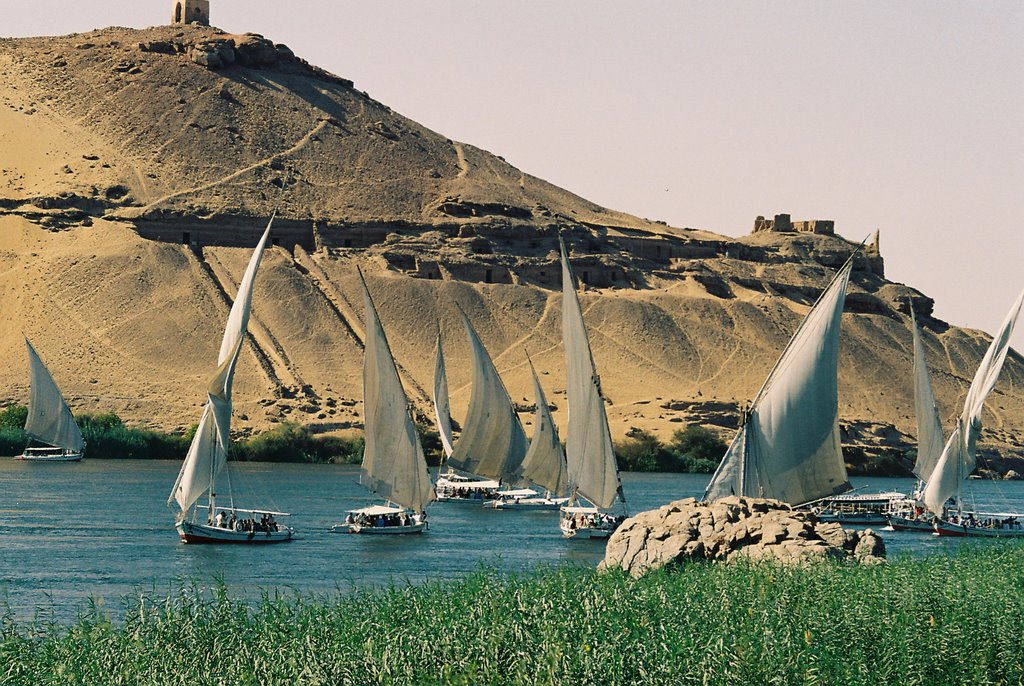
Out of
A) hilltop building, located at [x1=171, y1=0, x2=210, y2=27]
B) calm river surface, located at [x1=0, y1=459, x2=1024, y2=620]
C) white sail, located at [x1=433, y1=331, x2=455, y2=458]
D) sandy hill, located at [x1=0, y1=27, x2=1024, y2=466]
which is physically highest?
hilltop building, located at [x1=171, y1=0, x2=210, y2=27]

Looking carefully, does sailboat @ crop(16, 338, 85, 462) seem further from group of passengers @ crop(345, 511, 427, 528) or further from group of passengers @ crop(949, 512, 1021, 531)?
group of passengers @ crop(949, 512, 1021, 531)

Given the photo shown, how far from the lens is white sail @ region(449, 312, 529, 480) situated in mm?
44750

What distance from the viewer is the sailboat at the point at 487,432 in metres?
44.8

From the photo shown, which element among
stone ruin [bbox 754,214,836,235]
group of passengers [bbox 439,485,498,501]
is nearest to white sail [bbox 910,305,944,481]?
group of passengers [bbox 439,485,498,501]

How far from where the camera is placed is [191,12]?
122062 mm

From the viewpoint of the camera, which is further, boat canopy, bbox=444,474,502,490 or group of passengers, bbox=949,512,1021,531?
boat canopy, bbox=444,474,502,490

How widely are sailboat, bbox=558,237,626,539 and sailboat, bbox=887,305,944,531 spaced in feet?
31.2

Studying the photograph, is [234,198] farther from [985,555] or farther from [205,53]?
[985,555]

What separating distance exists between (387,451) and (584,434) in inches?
210

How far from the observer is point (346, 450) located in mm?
68438

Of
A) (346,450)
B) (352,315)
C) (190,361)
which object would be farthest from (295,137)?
(346,450)

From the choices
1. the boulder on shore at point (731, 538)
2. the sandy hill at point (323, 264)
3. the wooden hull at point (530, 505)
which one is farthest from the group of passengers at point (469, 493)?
the boulder on shore at point (731, 538)

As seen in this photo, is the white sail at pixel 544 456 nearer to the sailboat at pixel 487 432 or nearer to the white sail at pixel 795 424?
the sailboat at pixel 487 432

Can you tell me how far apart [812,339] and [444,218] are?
7680cm
